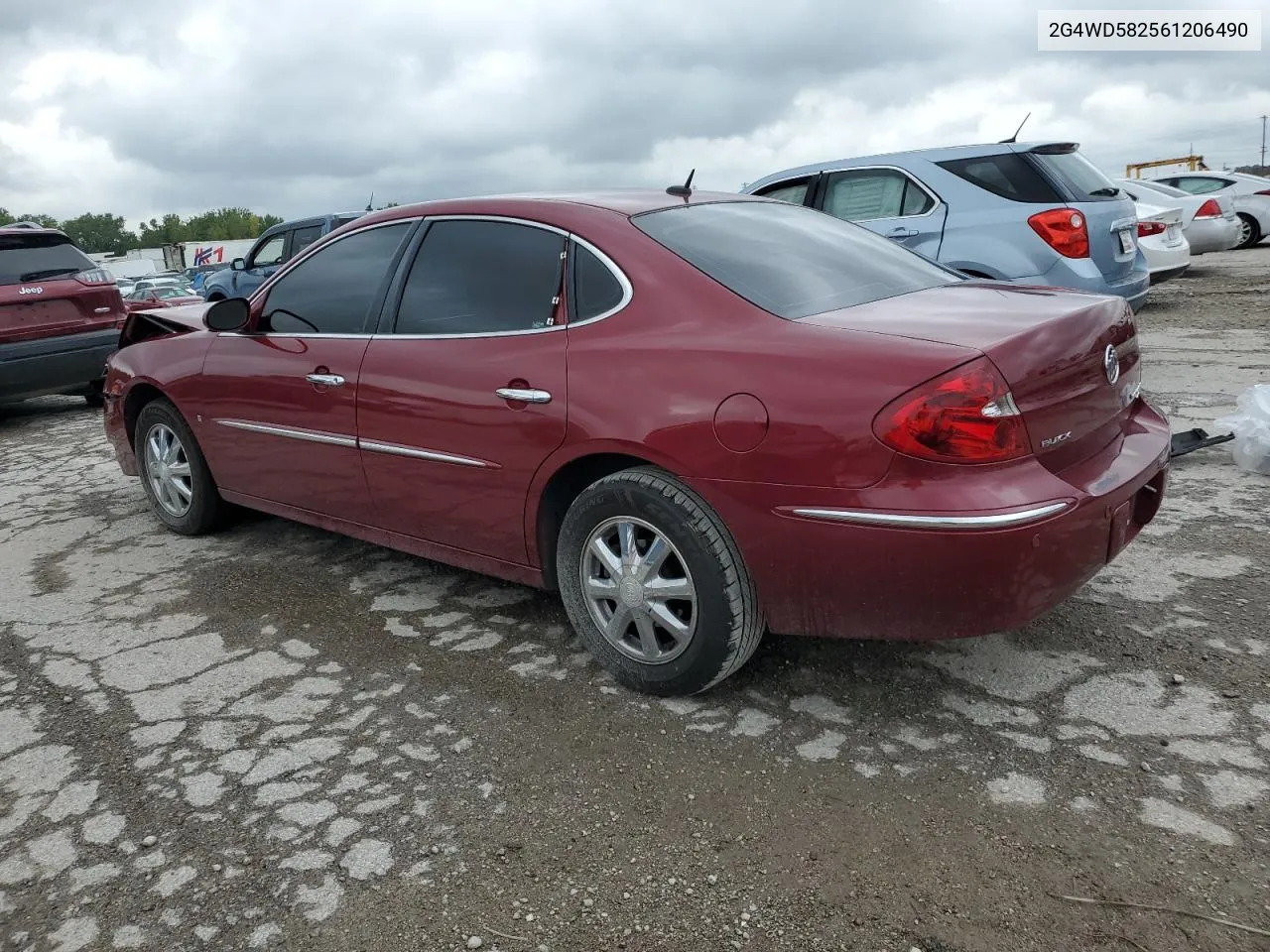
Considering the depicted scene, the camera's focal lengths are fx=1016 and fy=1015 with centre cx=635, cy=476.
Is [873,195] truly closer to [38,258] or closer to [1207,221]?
[38,258]

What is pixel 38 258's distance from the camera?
8.79m

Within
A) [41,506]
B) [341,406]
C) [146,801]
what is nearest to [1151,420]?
[341,406]

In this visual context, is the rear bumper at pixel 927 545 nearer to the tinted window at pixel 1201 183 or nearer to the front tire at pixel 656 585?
the front tire at pixel 656 585

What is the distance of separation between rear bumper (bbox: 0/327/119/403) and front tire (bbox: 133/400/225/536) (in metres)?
3.63

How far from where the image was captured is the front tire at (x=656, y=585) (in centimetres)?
281

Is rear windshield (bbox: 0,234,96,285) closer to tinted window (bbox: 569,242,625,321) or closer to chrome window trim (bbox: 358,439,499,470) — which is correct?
chrome window trim (bbox: 358,439,499,470)

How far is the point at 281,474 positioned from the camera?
14.0ft

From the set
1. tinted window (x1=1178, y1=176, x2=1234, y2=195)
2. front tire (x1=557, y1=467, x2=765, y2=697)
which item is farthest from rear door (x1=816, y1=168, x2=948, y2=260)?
tinted window (x1=1178, y1=176, x2=1234, y2=195)

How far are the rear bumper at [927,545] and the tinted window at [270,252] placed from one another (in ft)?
40.2

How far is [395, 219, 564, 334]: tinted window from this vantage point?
3324mm

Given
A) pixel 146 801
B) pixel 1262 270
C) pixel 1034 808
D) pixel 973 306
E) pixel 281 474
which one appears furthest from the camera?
pixel 1262 270

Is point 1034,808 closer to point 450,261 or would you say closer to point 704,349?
point 704,349

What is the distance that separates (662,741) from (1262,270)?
47.6ft

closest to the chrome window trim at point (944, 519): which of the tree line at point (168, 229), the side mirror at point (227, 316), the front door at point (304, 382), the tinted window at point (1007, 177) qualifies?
the front door at point (304, 382)
